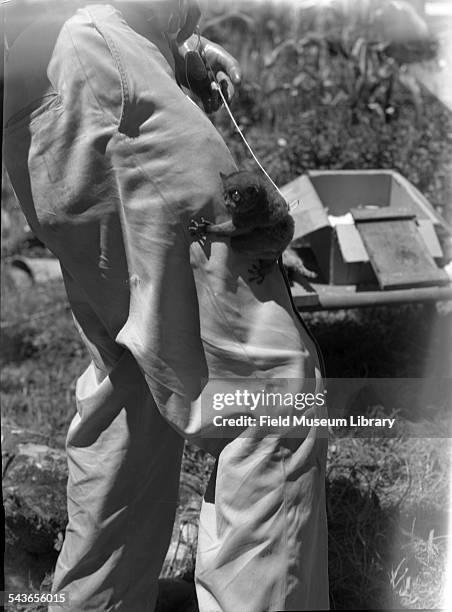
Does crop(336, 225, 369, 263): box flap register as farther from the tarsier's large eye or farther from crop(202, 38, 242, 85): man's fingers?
the tarsier's large eye

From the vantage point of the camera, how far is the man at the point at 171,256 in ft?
4.50

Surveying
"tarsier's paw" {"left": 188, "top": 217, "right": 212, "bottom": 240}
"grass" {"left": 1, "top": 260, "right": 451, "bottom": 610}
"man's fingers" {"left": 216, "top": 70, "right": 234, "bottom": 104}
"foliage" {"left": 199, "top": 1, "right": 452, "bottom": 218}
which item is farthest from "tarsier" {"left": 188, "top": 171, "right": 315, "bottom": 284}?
"foliage" {"left": 199, "top": 1, "right": 452, "bottom": 218}

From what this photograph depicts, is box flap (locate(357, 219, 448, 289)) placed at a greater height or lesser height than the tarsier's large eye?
lesser

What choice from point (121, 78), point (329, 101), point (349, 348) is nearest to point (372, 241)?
point (349, 348)

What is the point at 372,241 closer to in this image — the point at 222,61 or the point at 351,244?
the point at 351,244

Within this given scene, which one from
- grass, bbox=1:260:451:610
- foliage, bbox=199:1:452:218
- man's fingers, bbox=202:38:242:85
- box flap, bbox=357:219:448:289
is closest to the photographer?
man's fingers, bbox=202:38:242:85

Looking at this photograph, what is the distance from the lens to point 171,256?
141 centimetres

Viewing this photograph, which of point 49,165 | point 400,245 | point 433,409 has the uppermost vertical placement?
point 49,165

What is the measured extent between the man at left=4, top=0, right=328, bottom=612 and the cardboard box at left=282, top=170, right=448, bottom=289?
4.68 feet

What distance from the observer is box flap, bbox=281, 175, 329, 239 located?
9.80 feet

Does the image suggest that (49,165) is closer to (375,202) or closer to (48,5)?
(48,5)

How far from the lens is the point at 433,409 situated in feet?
8.95

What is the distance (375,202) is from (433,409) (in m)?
1.08

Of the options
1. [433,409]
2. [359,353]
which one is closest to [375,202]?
[359,353]
